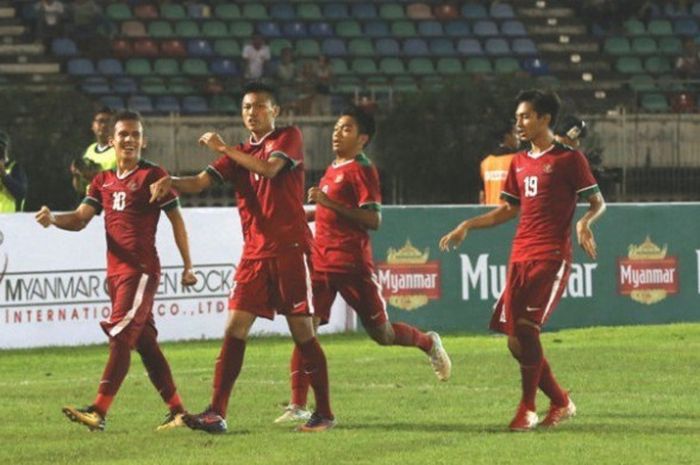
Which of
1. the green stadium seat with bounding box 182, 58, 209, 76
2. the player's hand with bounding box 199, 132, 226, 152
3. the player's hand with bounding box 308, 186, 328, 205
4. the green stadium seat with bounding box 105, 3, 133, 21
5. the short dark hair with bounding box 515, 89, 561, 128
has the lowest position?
the player's hand with bounding box 308, 186, 328, 205

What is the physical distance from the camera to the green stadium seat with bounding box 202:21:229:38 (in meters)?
33.9

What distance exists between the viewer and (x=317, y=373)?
12.1 m

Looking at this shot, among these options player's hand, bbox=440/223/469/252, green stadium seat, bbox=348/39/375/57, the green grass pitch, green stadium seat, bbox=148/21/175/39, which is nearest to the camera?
the green grass pitch

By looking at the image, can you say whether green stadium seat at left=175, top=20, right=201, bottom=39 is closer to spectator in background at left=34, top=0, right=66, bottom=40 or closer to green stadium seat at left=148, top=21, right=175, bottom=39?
green stadium seat at left=148, top=21, right=175, bottom=39

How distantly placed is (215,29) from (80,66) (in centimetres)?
266

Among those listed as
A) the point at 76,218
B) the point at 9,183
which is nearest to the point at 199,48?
the point at 9,183

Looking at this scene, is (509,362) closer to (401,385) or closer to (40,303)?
(401,385)

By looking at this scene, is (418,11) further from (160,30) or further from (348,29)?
(160,30)

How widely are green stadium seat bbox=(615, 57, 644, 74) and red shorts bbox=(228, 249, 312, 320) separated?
24.4 m

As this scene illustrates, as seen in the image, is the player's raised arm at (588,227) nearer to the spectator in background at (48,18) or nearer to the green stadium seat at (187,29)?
the spectator in background at (48,18)

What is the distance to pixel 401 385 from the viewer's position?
50.1 ft

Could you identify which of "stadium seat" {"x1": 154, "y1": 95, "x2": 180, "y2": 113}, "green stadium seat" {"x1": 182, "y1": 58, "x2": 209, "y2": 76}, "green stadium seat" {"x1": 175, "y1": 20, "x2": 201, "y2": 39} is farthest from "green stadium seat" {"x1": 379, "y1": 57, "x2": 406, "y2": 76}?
"stadium seat" {"x1": 154, "y1": 95, "x2": 180, "y2": 113}

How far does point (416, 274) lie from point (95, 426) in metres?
10.1

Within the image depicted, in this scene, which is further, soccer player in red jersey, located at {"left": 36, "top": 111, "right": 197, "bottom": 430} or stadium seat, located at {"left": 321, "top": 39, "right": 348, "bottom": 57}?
stadium seat, located at {"left": 321, "top": 39, "right": 348, "bottom": 57}
